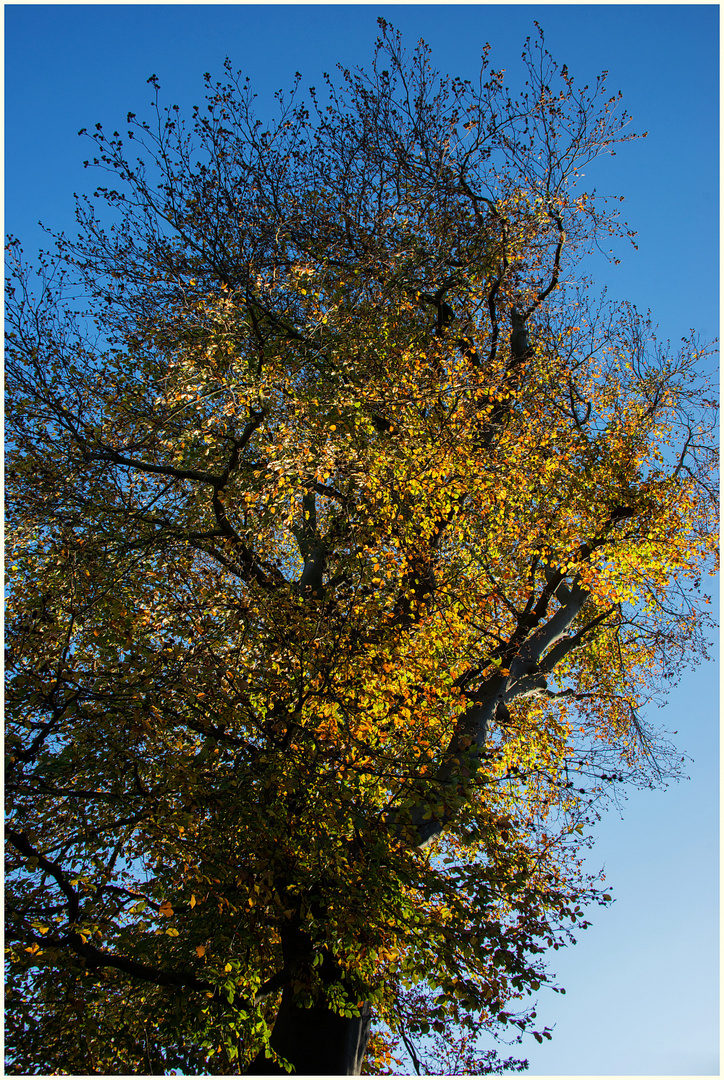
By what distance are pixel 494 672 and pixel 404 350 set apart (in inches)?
243

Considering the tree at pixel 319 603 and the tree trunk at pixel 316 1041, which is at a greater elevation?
the tree at pixel 319 603

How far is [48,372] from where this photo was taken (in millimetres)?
11289

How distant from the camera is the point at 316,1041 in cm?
743

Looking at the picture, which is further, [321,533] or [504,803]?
[504,803]

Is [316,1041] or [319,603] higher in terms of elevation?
[319,603]

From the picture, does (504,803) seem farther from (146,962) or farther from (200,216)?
(200,216)

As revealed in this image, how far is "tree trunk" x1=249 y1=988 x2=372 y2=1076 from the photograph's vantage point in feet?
23.8

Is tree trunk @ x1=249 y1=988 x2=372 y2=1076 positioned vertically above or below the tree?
below

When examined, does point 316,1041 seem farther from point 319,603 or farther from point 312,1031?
point 319,603

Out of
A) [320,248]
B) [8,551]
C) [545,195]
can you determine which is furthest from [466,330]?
[8,551]

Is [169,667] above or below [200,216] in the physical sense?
below

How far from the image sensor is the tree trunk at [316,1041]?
7262mm

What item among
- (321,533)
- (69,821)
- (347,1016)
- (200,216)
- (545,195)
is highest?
(545,195)

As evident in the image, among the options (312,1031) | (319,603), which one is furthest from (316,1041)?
(319,603)
